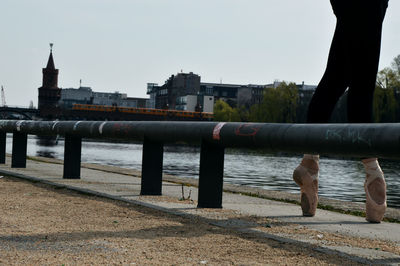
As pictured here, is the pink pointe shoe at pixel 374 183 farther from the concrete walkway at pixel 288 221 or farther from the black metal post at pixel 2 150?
the black metal post at pixel 2 150

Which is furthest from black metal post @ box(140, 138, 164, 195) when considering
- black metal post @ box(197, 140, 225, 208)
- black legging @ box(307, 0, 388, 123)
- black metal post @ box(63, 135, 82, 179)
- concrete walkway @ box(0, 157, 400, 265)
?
black metal post @ box(63, 135, 82, 179)

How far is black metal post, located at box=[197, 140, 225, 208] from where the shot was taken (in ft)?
19.7

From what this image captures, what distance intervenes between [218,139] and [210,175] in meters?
0.36

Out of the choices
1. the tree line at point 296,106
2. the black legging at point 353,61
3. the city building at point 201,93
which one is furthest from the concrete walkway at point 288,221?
the city building at point 201,93

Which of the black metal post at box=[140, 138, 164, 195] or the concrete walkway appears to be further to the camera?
the black metal post at box=[140, 138, 164, 195]

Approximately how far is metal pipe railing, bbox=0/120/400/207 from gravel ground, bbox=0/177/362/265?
0.69 m

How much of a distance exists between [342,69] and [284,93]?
78120mm

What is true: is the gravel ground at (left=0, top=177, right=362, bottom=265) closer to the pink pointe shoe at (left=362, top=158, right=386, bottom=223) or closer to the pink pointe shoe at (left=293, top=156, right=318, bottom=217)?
the pink pointe shoe at (left=293, top=156, right=318, bottom=217)

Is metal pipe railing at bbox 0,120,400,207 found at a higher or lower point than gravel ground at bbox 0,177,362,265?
higher

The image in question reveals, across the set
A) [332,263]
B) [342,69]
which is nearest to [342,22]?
[342,69]

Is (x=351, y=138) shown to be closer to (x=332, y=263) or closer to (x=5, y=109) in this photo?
(x=332, y=263)

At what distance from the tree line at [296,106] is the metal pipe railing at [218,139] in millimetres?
49120

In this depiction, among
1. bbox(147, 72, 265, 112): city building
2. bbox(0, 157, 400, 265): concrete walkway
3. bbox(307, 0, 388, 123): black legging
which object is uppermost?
bbox(147, 72, 265, 112): city building

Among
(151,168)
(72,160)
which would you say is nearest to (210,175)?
(151,168)
